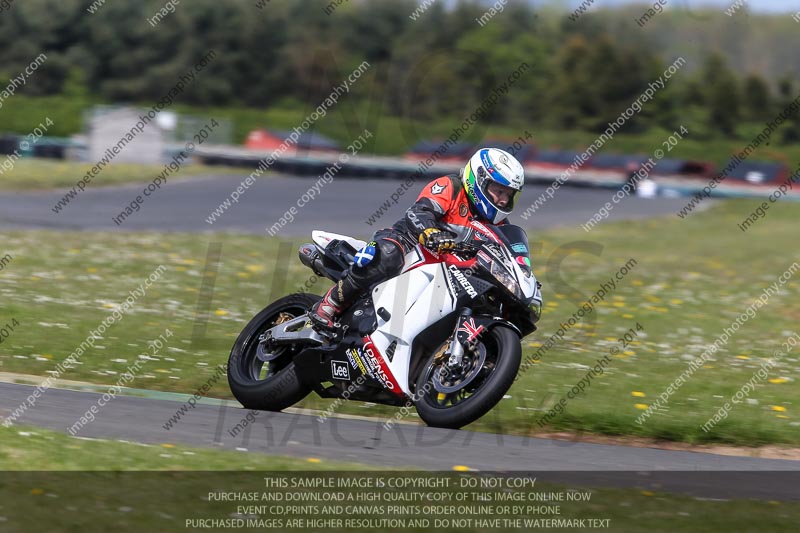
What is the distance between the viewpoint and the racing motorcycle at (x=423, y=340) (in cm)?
804

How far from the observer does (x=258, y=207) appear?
103ft

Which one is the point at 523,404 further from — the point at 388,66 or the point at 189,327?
the point at 388,66

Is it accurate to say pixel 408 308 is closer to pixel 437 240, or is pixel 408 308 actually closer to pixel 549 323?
pixel 437 240

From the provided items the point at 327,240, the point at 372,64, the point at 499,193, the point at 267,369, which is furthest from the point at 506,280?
the point at 372,64

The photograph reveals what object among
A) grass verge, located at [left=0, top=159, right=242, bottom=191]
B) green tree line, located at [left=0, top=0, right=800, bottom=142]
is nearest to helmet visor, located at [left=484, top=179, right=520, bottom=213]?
grass verge, located at [left=0, top=159, right=242, bottom=191]

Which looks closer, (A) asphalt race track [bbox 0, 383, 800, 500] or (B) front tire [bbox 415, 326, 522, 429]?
(A) asphalt race track [bbox 0, 383, 800, 500]

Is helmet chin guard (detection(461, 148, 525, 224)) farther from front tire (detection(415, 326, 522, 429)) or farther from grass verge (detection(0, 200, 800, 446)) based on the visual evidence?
grass verge (detection(0, 200, 800, 446))

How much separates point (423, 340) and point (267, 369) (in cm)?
167

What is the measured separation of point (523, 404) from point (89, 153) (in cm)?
3843

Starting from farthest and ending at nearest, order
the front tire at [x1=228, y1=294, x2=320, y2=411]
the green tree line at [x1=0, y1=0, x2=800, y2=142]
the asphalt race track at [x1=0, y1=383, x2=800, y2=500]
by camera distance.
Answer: the green tree line at [x1=0, y1=0, x2=800, y2=142]
the front tire at [x1=228, y1=294, x2=320, y2=411]
the asphalt race track at [x1=0, y1=383, x2=800, y2=500]

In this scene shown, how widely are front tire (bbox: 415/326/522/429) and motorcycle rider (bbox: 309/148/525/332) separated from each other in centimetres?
82

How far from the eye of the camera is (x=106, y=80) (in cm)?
7256

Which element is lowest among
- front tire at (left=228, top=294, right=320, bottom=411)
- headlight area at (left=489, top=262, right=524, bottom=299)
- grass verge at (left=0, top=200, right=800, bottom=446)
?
grass verge at (left=0, top=200, right=800, bottom=446)

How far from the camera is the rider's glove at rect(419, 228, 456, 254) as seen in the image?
8203mm
